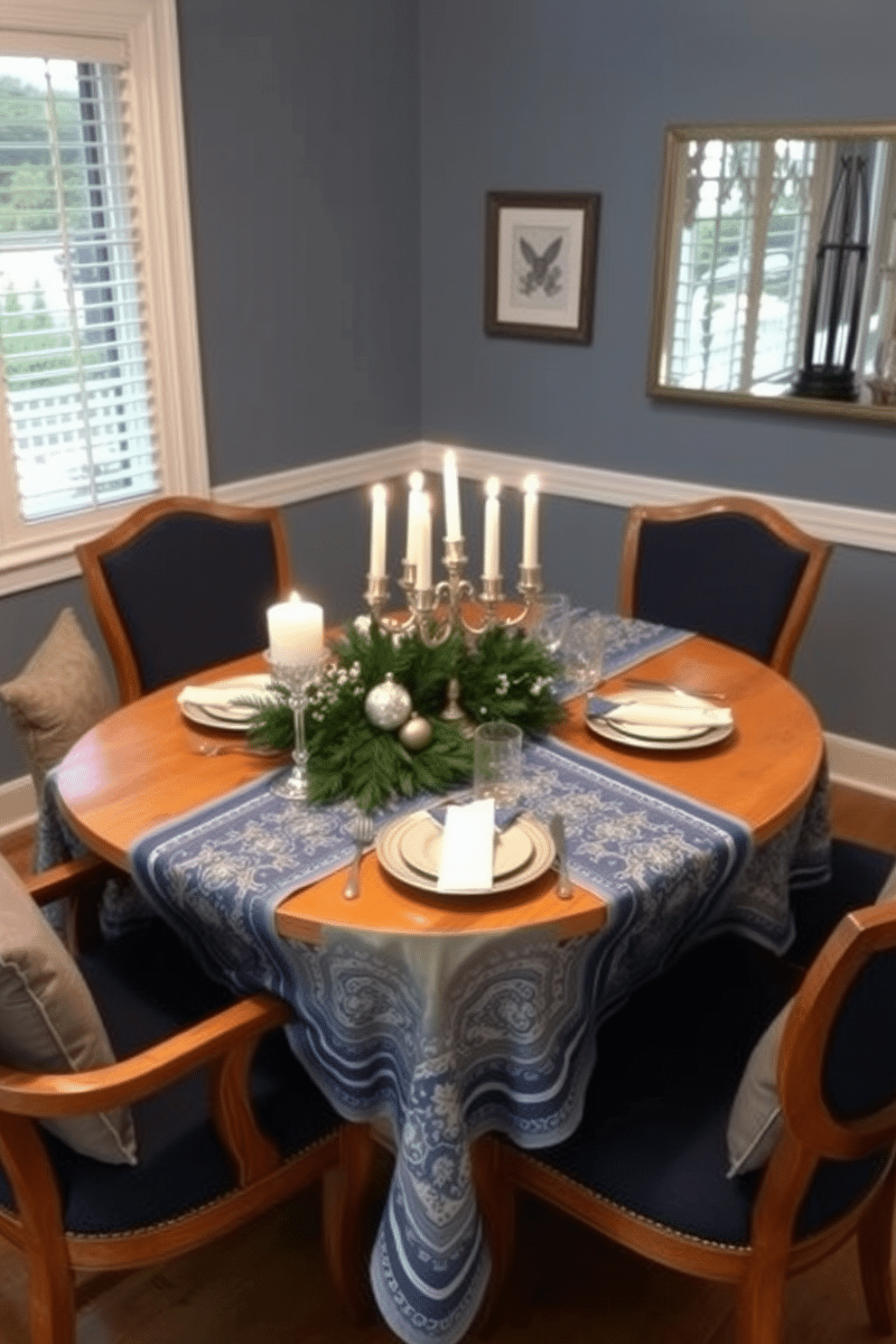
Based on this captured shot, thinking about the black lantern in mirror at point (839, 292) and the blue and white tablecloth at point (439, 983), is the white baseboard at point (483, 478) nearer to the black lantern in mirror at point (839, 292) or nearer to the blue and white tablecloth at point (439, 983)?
the black lantern in mirror at point (839, 292)

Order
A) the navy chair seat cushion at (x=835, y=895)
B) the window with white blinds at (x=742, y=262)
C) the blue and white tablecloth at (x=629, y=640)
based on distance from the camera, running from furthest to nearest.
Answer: the window with white blinds at (x=742, y=262) → the blue and white tablecloth at (x=629, y=640) → the navy chair seat cushion at (x=835, y=895)

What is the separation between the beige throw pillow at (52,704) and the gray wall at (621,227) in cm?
199

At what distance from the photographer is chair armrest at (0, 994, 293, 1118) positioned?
1284 mm

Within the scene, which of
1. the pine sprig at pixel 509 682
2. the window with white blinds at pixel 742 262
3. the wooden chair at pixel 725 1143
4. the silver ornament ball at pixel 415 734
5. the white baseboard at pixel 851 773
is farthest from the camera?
the white baseboard at pixel 851 773

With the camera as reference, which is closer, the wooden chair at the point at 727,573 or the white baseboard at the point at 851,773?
the wooden chair at the point at 727,573

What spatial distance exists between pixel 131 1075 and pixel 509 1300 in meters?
0.84

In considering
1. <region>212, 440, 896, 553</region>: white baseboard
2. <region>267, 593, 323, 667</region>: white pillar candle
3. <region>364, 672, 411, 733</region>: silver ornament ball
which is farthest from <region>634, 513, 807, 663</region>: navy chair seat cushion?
<region>267, 593, 323, 667</region>: white pillar candle

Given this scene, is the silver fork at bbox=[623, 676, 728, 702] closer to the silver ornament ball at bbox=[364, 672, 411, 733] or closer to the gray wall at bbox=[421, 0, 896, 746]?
the silver ornament ball at bbox=[364, 672, 411, 733]

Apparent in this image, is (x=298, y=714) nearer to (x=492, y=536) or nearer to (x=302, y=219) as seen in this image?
(x=492, y=536)

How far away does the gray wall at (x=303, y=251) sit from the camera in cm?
309

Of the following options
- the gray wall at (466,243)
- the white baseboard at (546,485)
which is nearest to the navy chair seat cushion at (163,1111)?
the gray wall at (466,243)

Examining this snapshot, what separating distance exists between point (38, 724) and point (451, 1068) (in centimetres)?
97

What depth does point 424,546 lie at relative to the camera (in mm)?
1716

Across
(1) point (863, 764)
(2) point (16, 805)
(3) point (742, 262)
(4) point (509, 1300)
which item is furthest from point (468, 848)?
(3) point (742, 262)
